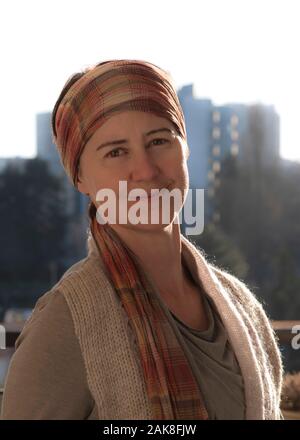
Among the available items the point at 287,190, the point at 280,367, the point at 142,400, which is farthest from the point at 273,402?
the point at 287,190

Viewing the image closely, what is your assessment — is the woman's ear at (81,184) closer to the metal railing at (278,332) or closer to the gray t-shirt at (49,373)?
the gray t-shirt at (49,373)

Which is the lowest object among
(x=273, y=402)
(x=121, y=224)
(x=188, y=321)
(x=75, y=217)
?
(x=273, y=402)

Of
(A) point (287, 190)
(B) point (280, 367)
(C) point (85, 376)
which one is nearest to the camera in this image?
(C) point (85, 376)

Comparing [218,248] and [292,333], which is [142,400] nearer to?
[292,333]

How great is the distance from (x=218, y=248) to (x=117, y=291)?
2096 centimetres

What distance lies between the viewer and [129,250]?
1.06 metres

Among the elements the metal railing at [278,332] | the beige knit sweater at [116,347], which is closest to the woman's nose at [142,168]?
the beige knit sweater at [116,347]

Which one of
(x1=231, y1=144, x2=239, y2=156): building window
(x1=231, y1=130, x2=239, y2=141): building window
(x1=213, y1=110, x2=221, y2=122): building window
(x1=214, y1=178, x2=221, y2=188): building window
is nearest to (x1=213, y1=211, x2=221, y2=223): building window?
(x1=214, y1=178, x2=221, y2=188): building window

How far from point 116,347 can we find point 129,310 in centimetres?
5

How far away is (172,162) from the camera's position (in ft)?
3.39

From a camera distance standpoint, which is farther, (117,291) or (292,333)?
(292,333)

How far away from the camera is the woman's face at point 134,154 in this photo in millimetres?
993

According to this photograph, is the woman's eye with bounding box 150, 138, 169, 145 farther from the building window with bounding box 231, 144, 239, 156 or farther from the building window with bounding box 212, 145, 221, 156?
the building window with bounding box 212, 145, 221, 156

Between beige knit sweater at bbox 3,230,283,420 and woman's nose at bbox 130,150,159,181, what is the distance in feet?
0.41
